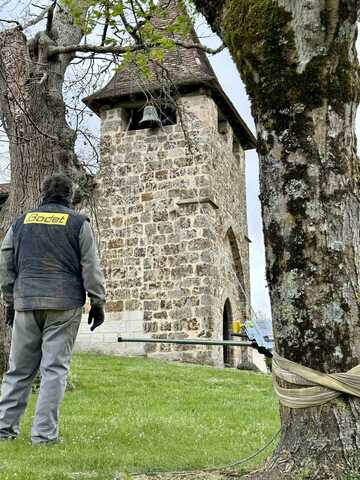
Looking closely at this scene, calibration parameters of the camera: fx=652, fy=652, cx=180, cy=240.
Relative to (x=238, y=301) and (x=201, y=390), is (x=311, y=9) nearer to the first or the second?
(x=201, y=390)

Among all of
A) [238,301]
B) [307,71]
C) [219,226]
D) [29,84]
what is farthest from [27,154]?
[238,301]

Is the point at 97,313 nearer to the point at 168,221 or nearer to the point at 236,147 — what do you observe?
the point at 168,221

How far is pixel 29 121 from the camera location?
7.82 m

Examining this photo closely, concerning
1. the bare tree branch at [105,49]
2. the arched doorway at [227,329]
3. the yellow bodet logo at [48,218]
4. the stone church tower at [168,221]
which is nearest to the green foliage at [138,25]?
the bare tree branch at [105,49]

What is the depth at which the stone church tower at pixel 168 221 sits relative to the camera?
15250 mm

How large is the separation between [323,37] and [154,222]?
1266cm

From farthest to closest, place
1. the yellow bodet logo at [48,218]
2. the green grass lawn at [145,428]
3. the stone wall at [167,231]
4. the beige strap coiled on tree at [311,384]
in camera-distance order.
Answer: the stone wall at [167,231]
the yellow bodet logo at [48,218]
the green grass lawn at [145,428]
the beige strap coiled on tree at [311,384]

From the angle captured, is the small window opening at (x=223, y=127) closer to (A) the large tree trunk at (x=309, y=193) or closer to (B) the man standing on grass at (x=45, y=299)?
(B) the man standing on grass at (x=45, y=299)

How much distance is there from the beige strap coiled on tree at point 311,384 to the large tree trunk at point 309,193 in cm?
4

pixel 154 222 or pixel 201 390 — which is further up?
pixel 154 222

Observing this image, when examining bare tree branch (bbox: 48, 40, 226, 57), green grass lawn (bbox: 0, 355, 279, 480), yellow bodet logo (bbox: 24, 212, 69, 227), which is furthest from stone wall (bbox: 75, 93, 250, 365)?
yellow bodet logo (bbox: 24, 212, 69, 227)

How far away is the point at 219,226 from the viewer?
16547 mm

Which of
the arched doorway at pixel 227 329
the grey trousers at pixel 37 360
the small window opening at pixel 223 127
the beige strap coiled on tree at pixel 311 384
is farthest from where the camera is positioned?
the small window opening at pixel 223 127

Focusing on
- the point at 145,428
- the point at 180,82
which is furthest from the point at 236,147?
the point at 145,428
